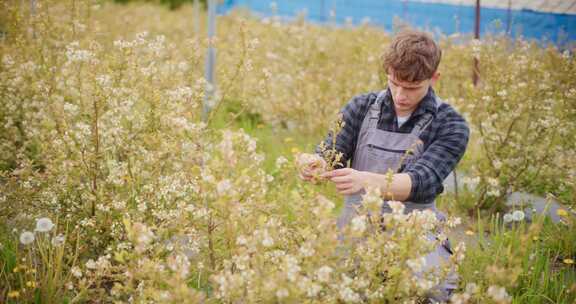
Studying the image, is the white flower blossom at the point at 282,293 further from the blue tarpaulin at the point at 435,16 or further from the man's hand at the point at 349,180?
the blue tarpaulin at the point at 435,16

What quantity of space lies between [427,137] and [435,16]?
523 centimetres

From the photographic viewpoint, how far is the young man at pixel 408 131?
2240 mm

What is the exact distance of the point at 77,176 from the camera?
92.1 inches

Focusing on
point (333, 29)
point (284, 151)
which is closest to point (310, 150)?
point (284, 151)

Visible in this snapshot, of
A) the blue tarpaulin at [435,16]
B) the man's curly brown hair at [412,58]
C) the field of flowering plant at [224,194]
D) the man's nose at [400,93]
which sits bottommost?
the field of flowering plant at [224,194]

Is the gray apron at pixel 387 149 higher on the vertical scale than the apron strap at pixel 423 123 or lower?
lower

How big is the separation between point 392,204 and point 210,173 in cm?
55

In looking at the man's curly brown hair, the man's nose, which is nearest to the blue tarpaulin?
the man's curly brown hair

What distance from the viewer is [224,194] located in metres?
1.53

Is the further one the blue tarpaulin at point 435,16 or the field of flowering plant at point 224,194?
the blue tarpaulin at point 435,16

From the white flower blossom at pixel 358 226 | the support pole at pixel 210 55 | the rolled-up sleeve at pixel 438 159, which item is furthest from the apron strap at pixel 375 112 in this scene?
the support pole at pixel 210 55

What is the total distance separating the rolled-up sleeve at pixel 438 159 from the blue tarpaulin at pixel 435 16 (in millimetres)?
1153

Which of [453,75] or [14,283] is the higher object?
[453,75]

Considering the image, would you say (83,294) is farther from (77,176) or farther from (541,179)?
(541,179)
